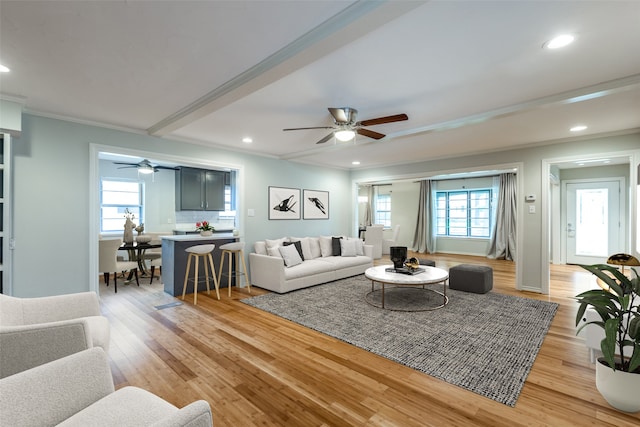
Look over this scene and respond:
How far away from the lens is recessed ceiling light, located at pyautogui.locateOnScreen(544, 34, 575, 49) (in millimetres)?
2018

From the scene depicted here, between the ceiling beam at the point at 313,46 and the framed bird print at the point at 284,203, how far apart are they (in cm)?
293

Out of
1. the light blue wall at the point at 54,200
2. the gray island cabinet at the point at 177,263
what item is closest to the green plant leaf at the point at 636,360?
the gray island cabinet at the point at 177,263

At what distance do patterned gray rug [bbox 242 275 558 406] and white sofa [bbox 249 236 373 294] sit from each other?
0.28 m

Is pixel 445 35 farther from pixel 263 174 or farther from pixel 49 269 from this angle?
pixel 49 269

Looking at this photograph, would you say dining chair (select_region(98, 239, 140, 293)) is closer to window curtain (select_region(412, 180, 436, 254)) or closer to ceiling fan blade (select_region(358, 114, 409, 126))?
ceiling fan blade (select_region(358, 114, 409, 126))

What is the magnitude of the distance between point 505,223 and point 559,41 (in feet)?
23.9

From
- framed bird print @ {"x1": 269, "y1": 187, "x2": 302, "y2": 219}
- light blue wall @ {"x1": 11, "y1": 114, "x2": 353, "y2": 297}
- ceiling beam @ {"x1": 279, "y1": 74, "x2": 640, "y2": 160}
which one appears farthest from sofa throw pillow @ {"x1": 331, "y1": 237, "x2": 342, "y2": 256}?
light blue wall @ {"x1": 11, "y1": 114, "x2": 353, "y2": 297}

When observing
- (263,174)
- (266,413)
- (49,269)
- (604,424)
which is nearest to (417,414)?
(266,413)

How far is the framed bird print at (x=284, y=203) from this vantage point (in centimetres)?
594

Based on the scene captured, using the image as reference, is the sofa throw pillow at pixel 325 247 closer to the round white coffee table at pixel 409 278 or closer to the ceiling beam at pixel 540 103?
the round white coffee table at pixel 409 278

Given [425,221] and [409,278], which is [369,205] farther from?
[409,278]

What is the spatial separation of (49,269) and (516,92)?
5512mm

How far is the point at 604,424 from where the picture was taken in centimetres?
184

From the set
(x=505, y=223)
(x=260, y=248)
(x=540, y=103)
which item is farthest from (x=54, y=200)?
(x=505, y=223)
